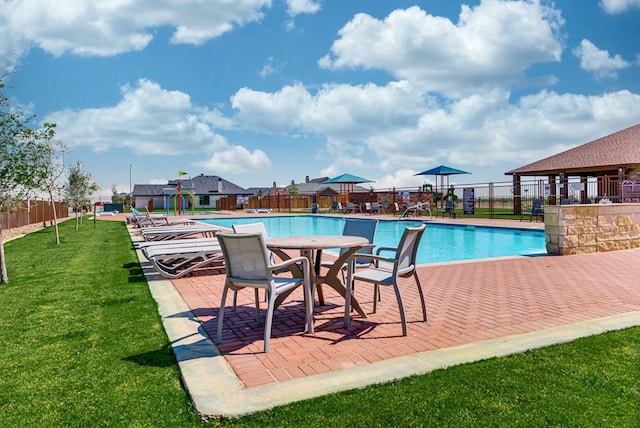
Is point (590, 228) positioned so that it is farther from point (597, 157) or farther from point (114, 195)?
point (114, 195)

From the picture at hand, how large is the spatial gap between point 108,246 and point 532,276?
10.2 metres

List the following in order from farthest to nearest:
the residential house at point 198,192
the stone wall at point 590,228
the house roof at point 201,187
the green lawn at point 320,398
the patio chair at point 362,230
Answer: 1. the house roof at point 201,187
2. the residential house at point 198,192
3. the stone wall at point 590,228
4. the patio chair at point 362,230
5. the green lawn at point 320,398

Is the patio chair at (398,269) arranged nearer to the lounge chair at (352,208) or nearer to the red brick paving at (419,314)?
the red brick paving at (419,314)

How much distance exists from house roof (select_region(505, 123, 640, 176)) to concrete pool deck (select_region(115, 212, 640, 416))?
16848mm

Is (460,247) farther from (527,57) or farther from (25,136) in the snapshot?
(25,136)

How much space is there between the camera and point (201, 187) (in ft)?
204

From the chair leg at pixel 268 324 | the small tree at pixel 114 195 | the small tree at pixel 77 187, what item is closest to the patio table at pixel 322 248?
the chair leg at pixel 268 324

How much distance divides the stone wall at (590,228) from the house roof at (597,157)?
40.5 ft

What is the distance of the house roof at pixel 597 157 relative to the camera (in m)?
20.6

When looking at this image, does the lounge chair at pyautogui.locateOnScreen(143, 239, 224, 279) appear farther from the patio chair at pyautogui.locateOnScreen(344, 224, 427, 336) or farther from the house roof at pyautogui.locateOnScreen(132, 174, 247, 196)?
the house roof at pyautogui.locateOnScreen(132, 174, 247, 196)

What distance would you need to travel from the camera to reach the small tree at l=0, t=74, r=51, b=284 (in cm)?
645

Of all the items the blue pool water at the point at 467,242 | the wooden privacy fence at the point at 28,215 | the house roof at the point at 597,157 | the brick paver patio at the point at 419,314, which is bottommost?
the blue pool water at the point at 467,242

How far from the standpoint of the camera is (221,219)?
29.7 meters

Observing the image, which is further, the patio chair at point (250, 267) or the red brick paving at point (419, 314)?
the patio chair at point (250, 267)
